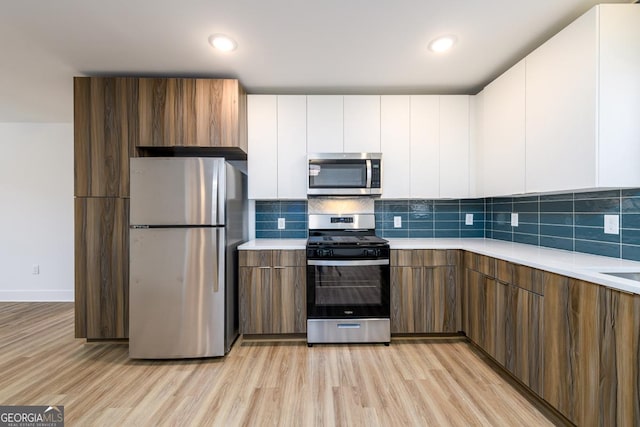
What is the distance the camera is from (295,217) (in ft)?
10.2

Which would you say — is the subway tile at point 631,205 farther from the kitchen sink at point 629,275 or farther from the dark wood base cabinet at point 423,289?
the dark wood base cabinet at point 423,289

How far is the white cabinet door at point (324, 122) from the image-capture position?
276 centimetres

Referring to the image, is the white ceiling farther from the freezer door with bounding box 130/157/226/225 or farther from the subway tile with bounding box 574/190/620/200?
the subway tile with bounding box 574/190/620/200

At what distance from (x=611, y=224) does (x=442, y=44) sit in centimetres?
158

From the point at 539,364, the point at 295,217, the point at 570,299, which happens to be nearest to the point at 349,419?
the point at 539,364

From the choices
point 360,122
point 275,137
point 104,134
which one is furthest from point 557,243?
point 104,134

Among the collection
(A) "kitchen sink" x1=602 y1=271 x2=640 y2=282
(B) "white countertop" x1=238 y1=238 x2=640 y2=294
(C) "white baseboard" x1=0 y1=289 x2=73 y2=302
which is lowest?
(C) "white baseboard" x1=0 y1=289 x2=73 y2=302

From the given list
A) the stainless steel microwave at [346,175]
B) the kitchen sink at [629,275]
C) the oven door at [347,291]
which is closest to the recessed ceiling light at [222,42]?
the stainless steel microwave at [346,175]

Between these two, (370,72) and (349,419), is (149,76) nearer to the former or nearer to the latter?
(370,72)

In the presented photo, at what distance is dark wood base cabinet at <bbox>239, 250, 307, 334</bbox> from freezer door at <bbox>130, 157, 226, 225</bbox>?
23.2 inches

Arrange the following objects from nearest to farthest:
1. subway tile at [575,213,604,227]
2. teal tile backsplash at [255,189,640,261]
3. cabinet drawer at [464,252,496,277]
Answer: teal tile backsplash at [255,189,640,261] < subway tile at [575,213,604,227] < cabinet drawer at [464,252,496,277]

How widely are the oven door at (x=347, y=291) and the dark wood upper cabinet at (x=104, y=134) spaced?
179 cm

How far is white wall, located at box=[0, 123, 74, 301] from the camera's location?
3.79 meters

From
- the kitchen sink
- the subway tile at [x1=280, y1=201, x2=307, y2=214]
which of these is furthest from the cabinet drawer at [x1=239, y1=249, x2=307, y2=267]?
the kitchen sink
